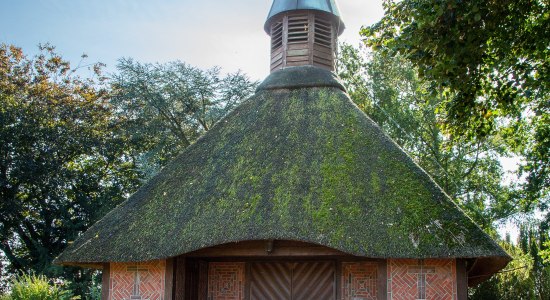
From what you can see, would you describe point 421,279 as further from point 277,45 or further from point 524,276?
point 524,276

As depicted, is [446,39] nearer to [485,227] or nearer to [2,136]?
[485,227]

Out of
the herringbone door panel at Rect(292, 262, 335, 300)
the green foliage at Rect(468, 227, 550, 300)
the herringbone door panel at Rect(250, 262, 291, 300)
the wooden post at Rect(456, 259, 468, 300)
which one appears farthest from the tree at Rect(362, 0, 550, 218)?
the green foliage at Rect(468, 227, 550, 300)

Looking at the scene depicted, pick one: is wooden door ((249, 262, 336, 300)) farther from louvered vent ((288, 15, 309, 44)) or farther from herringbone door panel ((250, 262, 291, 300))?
louvered vent ((288, 15, 309, 44))

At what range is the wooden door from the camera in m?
14.4

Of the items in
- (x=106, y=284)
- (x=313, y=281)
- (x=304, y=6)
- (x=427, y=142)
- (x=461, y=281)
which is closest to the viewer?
(x=461, y=281)

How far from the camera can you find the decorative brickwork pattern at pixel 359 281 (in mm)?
13734

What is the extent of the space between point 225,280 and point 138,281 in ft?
7.83

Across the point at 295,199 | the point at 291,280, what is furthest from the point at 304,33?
the point at 291,280

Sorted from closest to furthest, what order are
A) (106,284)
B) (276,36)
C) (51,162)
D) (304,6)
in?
(106,284), (304,6), (276,36), (51,162)

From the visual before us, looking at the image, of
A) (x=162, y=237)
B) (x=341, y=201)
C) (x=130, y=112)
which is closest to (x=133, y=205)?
(x=162, y=237)

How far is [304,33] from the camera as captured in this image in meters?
19.1

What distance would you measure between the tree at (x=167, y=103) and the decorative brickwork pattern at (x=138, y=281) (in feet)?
45.3

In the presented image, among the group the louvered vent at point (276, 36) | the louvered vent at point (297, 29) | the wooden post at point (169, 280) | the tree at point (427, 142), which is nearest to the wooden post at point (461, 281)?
the wooden post at point (169, 280)

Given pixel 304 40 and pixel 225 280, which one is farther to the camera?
pixel 304 40
